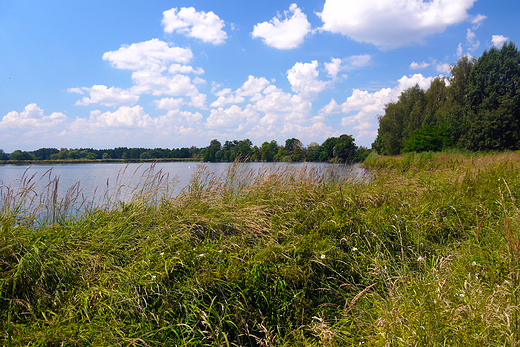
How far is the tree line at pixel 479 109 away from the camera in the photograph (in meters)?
24.4

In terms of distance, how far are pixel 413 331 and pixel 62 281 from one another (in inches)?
107

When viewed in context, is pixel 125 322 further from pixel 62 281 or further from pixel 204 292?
pixel 62 281

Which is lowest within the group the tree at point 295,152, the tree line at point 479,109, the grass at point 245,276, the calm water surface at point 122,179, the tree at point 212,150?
the grass at point 245,276

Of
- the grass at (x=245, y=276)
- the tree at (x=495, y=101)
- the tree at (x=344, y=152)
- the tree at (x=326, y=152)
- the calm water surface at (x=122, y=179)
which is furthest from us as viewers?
the tree at (x=495, y=101)

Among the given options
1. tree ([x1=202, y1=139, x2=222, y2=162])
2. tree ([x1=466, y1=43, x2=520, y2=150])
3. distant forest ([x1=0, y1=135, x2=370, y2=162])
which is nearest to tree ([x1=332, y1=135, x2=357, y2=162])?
distant forest ([x1=0, y1=135, x2=370, y2=162])

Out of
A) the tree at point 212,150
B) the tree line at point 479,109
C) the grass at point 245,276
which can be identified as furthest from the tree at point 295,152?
the tree at point 212,150

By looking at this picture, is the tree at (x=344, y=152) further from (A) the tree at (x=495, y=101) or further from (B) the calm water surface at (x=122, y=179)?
(A) the tree at (x=495, y=101)

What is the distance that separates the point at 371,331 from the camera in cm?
181

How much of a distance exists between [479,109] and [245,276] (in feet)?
109

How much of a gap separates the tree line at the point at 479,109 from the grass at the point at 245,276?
1104 inches

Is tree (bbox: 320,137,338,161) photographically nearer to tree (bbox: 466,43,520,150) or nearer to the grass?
the grass

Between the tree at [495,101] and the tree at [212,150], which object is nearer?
the tree at [495,101]

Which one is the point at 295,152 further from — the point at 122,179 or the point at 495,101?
the point at 495,101

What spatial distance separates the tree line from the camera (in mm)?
24359
